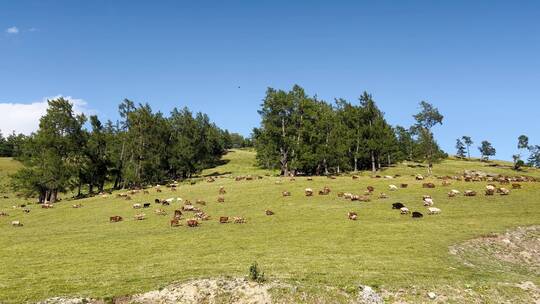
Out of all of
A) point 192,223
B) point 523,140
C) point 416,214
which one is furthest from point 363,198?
point 523,140

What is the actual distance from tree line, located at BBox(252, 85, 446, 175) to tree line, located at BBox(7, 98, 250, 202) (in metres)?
23.2

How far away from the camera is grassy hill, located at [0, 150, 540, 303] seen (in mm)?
22875

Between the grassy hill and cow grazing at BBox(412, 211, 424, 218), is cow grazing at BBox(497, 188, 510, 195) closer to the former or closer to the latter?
the grassy hill

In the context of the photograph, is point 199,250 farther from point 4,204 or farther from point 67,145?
point 4,204

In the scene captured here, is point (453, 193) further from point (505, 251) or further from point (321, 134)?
point (321, 134)

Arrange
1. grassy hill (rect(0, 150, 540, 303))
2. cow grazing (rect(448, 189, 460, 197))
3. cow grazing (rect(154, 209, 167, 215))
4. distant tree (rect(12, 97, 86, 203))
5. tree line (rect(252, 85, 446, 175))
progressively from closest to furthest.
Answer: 1. grassy hill (rect(0, 150, 540, 303))
2. cow grazing (rect(154, 209, 167, 215))
3. cow grazing (rect(448, 189, 460, 197))
4. distant tree (rect(12, 97, 86, 203))
5. tree line (rect(252, 85, 446, 175))

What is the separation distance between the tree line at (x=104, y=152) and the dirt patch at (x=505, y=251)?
2657 inches

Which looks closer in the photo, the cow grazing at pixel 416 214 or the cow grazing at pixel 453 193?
the cow grazing at pixel 416 214

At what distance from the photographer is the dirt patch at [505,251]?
27719 millimetres

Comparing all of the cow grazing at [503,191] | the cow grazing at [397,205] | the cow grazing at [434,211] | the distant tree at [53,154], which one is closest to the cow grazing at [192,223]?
the cow grazing at [397,205]

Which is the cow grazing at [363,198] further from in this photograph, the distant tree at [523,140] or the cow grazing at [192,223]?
the distant tree at [523,140]

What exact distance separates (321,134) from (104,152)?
48.1 meters

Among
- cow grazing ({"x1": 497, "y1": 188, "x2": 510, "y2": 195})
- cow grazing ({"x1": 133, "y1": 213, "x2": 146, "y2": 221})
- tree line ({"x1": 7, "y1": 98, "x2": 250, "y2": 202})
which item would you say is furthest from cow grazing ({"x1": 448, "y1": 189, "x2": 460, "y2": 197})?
tree line ({"x1": 7, "y1": 98, "x2": 250, "y2": 202})

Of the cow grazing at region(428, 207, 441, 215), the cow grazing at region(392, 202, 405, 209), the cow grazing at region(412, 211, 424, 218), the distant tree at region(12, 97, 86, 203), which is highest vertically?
the distant tree at region(12, 97, 86, 203)
